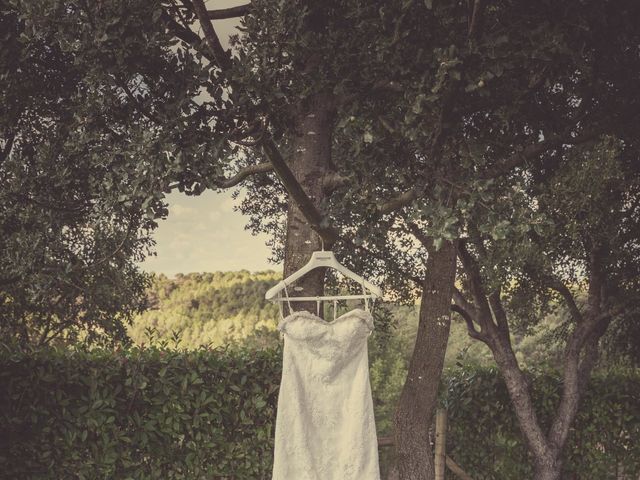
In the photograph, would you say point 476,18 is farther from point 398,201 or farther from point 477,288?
point 477,288

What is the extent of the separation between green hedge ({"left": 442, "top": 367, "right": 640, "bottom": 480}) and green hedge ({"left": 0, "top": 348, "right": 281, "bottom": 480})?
244 centimetres

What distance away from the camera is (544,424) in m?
7.88

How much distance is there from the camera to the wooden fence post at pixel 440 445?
6652mm

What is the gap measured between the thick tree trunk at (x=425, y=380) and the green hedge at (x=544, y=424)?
1626 mm

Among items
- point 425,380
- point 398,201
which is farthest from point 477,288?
point 398,201

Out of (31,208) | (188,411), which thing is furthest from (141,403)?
(31,208)

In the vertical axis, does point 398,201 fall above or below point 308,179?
below

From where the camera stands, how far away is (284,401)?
428 cm

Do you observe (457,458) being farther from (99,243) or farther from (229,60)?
(229,60)

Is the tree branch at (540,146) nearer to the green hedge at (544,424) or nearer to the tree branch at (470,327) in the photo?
the tree branch at (470,327)

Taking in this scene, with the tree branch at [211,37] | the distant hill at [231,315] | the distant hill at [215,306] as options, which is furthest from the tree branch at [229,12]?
the distant hill at [215,306]

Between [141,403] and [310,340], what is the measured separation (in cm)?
226

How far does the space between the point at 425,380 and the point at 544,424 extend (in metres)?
2.66

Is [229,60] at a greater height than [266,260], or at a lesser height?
greater
